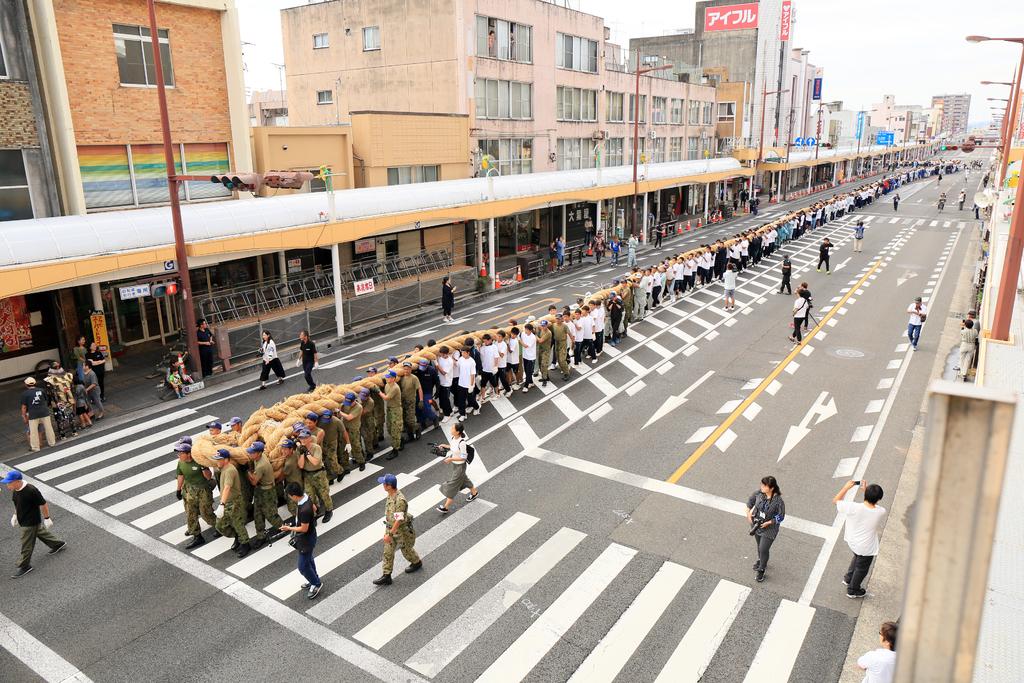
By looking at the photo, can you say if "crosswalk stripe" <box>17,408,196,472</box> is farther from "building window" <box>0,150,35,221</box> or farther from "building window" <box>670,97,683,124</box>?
"building window" <box>670,97,683,124</box>

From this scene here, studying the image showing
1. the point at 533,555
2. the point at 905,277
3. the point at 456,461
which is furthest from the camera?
the point at 905,277

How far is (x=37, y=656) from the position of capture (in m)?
8.42

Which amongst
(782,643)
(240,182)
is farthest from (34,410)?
(782,643)

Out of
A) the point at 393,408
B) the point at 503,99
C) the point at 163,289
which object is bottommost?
the point at 393,408

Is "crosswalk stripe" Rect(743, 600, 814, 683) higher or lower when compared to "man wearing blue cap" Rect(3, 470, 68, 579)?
lower

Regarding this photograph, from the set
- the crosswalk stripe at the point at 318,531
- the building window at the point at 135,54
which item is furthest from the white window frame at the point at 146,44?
the crosswalk stripe at the point at 318,531

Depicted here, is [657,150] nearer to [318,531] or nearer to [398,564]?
[318,531]

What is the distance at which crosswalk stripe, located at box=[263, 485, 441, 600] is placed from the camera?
967cm

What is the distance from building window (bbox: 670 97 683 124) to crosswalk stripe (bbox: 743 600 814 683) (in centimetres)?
5521

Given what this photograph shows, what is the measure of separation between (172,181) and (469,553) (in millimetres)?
12761

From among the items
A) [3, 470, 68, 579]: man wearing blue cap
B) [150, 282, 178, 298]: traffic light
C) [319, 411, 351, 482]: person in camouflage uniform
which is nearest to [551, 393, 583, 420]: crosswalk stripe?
[319, 411, 351, 482]: person in camouflage uniform

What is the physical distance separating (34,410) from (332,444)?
704 cm

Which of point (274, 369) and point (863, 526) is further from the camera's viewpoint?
point (274, 369)

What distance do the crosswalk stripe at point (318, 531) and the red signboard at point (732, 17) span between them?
267 ft
